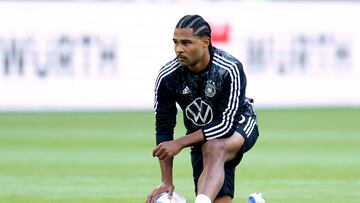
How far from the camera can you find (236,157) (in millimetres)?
9117

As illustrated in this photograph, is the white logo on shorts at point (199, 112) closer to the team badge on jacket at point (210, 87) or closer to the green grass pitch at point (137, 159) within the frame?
the team badge on jacket at point (210, 87)

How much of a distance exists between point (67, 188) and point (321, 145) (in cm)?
564

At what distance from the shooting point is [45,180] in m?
12.7

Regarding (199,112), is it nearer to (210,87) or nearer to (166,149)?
(210,87)

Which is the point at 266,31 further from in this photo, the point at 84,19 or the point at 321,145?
the point at 321,145

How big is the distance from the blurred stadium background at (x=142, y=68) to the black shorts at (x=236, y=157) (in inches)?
265

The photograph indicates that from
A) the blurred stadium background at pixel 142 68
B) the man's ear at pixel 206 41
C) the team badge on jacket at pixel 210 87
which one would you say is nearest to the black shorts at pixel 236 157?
the team badge on jacket at pixel 210 87

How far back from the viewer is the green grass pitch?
38.2 feet

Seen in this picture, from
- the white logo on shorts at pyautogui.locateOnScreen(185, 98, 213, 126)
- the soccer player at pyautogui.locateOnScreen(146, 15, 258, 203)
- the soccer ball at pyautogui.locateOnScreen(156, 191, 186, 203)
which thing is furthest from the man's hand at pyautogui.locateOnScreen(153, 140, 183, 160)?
the white logo on shorts at pyautogui.locateOnScreen(185, 98, 213, 126)

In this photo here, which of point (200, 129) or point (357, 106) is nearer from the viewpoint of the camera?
point (200, 129)

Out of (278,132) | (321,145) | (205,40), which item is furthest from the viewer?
(278,132)

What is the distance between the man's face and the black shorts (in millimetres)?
782

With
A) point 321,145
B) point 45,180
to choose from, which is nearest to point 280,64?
point 321,145

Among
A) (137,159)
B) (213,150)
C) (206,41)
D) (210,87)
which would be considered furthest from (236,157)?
(137,159)
